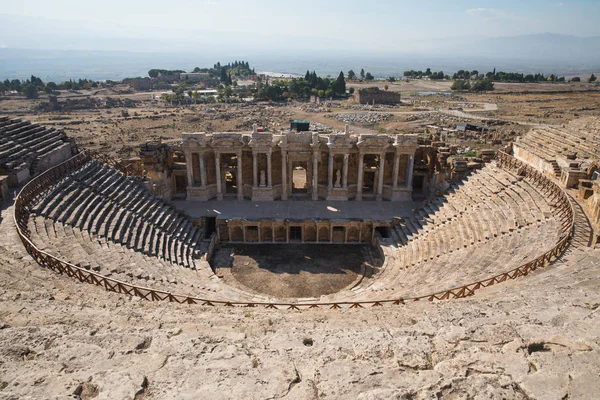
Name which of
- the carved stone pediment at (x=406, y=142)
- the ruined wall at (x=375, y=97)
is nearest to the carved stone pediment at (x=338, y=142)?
the carved stone pediment at (x=406, y=142)

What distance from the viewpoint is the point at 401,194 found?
31062 mm

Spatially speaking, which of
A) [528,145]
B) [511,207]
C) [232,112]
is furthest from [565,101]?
[511,207]

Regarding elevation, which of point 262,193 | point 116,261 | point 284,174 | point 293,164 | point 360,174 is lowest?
point 262,193

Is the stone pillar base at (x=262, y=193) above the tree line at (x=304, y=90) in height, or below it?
below

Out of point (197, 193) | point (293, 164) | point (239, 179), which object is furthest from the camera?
point (293, 164)

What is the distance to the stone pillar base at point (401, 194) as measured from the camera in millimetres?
30875

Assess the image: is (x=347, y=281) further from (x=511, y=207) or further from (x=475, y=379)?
(x=475, y=379)

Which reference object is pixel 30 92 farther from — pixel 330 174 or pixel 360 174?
pixel 360 174

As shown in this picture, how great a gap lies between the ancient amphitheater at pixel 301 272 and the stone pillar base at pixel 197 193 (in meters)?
0.11

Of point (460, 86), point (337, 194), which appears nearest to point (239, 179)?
point (337, 194)

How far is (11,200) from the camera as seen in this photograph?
19.9 m

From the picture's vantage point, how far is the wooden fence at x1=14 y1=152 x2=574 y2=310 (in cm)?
1323

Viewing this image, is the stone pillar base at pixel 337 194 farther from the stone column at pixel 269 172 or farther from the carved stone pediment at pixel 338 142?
the stone column at pixel 269 172

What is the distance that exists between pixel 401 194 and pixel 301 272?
11474 mm
